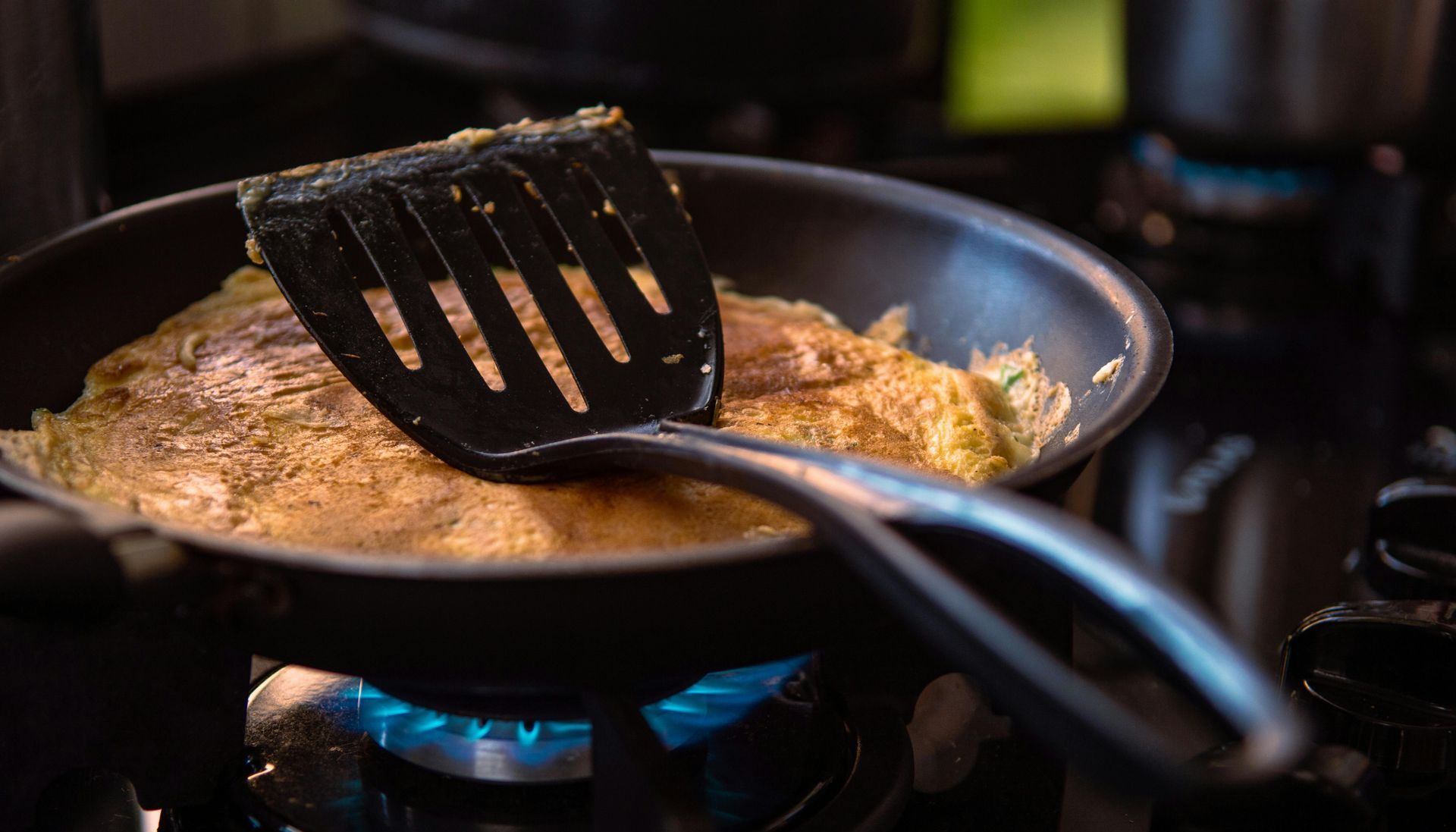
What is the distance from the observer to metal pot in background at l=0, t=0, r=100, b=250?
38.5 inches

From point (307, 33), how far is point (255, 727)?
163 centimetres

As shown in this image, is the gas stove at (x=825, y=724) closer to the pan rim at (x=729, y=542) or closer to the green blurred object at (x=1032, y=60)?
the pan rim at (x=729, y=542)

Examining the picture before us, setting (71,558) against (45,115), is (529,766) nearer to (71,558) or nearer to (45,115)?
(71,558)

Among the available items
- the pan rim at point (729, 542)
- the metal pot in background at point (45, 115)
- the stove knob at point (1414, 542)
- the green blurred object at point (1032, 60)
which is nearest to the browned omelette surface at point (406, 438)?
the pan rim at point (729, 542)

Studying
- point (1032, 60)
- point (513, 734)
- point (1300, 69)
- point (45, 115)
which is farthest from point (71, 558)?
point (1032, 60)

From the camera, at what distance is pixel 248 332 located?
1012 millimetres

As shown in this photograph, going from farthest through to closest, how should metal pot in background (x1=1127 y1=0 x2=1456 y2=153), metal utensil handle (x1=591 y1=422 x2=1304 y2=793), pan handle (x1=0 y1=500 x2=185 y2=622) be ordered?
metal pot in background (x1=1127 y1=0 x2=1456 y2=153) < pan handle (x1=0 y1=500 x2=185 y2=622) < metal utensil handle (x1=591 y1=422 x2=1304 y2=793)

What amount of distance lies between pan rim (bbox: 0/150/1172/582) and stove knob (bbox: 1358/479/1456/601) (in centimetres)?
28

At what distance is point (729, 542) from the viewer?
0.74m

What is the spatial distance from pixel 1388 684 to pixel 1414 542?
7.2 inches

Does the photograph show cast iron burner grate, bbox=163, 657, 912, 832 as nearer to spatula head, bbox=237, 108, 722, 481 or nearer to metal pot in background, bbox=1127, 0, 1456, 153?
spatula head, bbox=237, 108, 722, 481

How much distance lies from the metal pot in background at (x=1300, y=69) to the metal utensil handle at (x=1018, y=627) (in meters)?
1.19

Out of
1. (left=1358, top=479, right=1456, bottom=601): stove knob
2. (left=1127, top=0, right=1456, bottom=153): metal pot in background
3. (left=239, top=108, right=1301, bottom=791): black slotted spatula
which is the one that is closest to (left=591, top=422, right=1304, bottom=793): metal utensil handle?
(left=239, top=108, right=1301, bottom=791): black slotted spatula

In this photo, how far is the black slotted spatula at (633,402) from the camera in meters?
0.40
